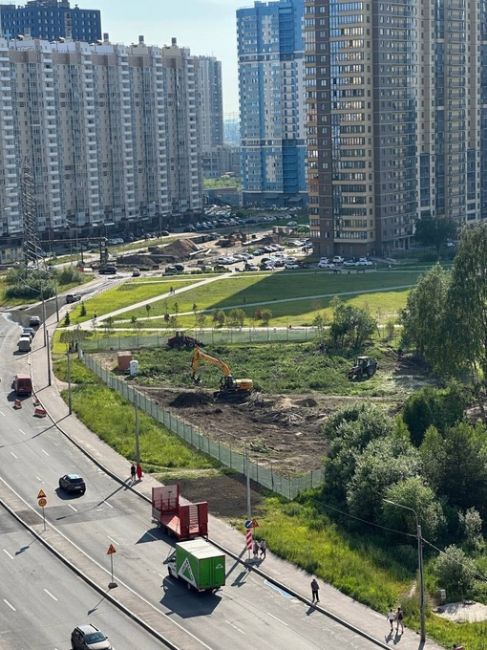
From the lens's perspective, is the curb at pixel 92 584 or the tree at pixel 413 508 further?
the tree at pixel 413 508

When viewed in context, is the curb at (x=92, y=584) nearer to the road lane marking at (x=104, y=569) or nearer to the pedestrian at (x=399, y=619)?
the road lane marking at (x=104, y=569)

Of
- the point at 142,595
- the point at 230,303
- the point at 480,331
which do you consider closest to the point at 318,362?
the point at 480,331

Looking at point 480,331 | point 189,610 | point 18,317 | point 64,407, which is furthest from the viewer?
point 18,317

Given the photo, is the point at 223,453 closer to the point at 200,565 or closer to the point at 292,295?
the point at 200,565

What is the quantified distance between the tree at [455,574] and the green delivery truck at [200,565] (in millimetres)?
12199

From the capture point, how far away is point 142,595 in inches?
2653

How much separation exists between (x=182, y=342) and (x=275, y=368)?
16.6 m

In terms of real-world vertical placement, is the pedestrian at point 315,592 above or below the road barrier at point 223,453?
below

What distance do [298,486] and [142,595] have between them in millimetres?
19910

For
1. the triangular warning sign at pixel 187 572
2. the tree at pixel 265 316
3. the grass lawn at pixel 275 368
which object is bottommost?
the triangular warning sign at pixel 187 572

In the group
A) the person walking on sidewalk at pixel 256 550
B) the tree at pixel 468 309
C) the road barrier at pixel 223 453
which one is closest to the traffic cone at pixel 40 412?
the road barrier at pixel 223 453

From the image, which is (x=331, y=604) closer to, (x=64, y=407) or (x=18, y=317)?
(x=64, y=407)

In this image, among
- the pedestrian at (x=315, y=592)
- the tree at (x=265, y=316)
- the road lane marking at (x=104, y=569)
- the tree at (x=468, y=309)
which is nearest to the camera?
the road lane marking at (x=104, y=569)

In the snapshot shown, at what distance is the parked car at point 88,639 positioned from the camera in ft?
192
